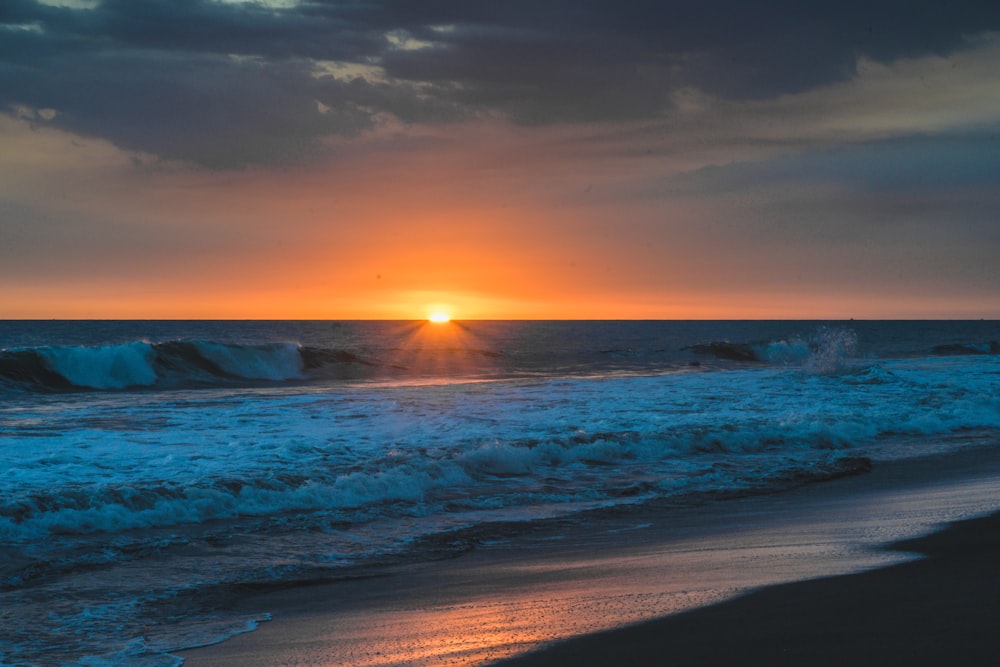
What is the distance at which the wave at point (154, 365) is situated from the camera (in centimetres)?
3041

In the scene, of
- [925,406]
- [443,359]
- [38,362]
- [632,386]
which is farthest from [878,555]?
[443,359]

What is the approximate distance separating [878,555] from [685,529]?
198cm

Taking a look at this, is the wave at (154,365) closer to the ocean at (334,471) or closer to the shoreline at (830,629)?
the ocean at (334,471)

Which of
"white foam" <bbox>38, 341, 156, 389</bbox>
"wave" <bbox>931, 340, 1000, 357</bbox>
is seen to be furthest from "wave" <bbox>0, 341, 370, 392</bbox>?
"wave" <bbox>931, 340, 1000, 357</bbox>

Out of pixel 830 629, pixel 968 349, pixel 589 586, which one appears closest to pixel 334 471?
pixel 589 586

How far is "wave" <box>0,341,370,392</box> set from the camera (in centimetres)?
3041

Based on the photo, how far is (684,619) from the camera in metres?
5.21

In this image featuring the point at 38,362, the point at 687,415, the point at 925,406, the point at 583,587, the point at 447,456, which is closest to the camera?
the point at 583,587

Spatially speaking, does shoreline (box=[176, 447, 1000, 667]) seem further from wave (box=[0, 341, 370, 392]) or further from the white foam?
the white foam

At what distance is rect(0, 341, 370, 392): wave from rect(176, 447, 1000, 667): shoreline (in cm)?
2517

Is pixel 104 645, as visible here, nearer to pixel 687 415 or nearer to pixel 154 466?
pixel 154 466

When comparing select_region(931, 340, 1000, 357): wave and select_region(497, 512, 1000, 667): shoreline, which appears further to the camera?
select_region(931, 340, 1000, 357): wave

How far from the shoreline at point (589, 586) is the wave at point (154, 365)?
2517cm

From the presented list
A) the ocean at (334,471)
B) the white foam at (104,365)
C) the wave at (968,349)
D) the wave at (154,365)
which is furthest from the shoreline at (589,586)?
the wave at (968,349)
